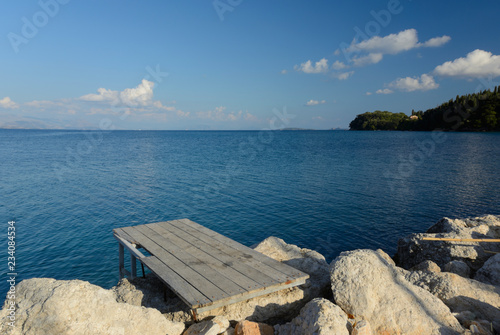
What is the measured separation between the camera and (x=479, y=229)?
1065cm

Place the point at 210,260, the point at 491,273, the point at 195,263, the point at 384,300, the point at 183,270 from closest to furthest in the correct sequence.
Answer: the point at 384,300
the point at 183,270
the point at 195,263
the point at 210,260
the point at 491,273

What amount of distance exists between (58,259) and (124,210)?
659 cm

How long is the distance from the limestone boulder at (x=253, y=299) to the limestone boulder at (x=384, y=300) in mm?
970

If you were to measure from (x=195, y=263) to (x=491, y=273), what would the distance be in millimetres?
7363

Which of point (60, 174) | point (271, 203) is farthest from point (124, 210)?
point (60, 174)

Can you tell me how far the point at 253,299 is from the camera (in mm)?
6363

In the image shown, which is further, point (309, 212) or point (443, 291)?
point (309, 212)

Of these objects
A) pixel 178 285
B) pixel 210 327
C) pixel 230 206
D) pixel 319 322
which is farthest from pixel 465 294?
pixel 230 206

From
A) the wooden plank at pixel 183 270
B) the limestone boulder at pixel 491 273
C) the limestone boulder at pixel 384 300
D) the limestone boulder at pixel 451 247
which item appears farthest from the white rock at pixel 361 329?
the limestone boulder at pixel 451 247

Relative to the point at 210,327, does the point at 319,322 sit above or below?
above

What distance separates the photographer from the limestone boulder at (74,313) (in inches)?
180

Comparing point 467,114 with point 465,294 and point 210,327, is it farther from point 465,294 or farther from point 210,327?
point 210,327

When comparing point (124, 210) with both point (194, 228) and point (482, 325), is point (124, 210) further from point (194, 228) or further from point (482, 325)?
point (482, 325)

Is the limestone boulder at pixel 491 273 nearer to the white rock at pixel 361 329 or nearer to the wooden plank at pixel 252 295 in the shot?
the white rock at pixel 361 329
